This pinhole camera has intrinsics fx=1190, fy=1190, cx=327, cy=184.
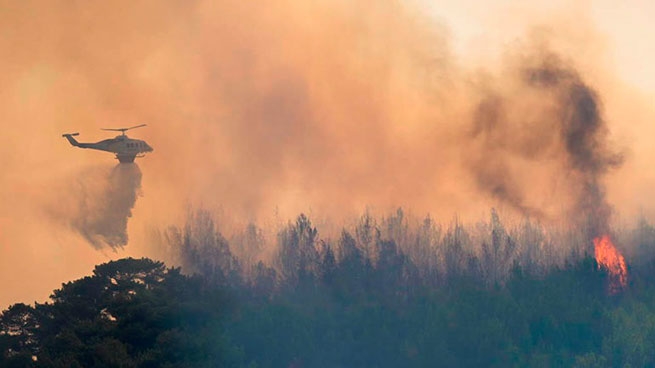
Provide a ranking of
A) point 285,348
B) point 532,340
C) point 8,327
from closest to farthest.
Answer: point 8,327, point 285,348, point 532,340

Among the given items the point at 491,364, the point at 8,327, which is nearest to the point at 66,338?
the point at 8,327

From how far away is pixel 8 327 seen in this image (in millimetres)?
146500

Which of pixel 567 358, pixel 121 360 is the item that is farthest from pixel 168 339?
pixel 567 358

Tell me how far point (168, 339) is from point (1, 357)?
845 inches

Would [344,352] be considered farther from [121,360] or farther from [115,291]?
[121,360]

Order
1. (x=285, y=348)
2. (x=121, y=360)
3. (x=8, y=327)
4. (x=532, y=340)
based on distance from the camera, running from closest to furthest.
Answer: (x=121, y=360)
(x=8, y=327)
(x=285, y=348)
(x=532, y=340)

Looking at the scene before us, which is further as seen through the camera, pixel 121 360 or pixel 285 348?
pixel 285 348

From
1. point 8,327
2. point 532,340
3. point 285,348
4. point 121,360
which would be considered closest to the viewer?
point 121,360

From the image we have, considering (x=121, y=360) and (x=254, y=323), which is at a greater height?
(x=254, y=323)

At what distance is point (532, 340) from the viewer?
194625 millimetres

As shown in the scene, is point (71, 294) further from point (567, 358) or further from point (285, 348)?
point (567, 358)

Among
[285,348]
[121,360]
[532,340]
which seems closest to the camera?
[121,360]

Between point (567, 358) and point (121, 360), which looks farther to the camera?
point (567, 358)

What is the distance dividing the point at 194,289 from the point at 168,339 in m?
26.3
